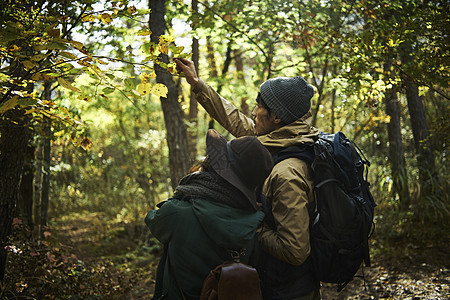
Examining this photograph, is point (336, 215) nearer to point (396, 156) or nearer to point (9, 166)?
point (9, 166)

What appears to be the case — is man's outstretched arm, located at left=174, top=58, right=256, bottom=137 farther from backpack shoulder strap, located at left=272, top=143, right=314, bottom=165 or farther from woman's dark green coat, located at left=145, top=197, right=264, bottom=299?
woman's dark green coat, located at left=145, top=197, right=264, bottom=299

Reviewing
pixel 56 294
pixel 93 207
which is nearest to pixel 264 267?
pixel 56 294

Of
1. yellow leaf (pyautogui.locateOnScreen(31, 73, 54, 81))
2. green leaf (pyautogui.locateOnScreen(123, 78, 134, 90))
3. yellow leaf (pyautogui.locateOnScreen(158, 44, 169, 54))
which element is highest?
yellow leaf (pyautogui.locateOnScreen(158, 44, 169, 54))

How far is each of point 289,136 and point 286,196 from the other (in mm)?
468

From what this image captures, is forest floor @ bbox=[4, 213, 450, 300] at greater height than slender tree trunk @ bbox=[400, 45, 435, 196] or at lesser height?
lesser

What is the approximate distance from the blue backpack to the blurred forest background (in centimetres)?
127

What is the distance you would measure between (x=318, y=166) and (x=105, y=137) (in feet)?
39.7

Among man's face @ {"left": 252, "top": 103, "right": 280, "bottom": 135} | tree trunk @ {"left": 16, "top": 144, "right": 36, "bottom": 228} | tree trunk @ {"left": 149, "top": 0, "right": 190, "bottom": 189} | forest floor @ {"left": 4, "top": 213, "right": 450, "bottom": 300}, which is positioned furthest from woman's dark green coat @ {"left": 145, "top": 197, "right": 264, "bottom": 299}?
tree trunk @ {"left": 16, "top": 144, "right": 36, "bottom": 228}

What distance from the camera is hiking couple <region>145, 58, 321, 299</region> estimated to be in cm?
174

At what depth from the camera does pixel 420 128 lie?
21.9ft

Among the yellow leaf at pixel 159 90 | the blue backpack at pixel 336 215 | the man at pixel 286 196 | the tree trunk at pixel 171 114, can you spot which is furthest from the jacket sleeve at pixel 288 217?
the tree trunk at pixel 171 114

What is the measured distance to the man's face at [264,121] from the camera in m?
2.40

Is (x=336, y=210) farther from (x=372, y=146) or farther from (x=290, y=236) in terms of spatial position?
(x=372, y=146)

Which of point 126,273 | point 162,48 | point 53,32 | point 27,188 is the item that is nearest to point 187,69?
point 162,48
